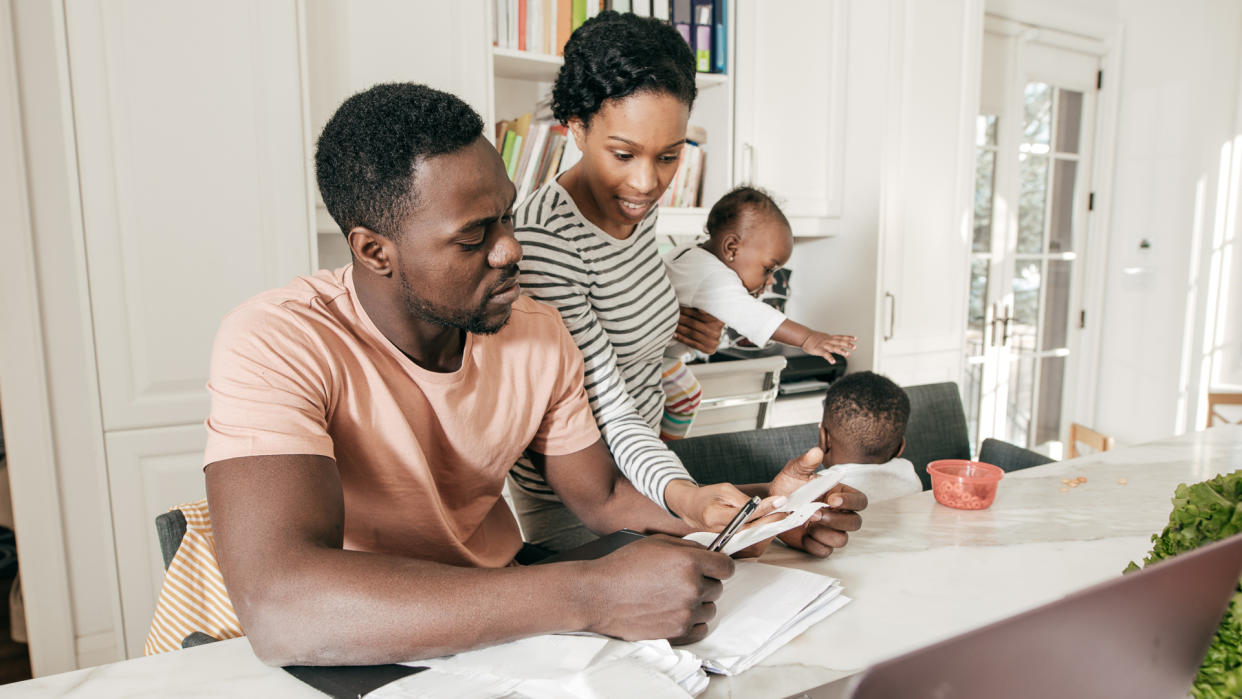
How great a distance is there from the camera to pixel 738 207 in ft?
6.25

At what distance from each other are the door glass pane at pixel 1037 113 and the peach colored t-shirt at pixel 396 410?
11.6 feet

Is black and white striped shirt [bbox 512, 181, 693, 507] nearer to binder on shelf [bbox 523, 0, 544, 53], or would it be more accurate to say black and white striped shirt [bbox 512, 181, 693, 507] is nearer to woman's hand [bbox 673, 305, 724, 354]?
woman's hand [bbox 673, 305, 724, 354]

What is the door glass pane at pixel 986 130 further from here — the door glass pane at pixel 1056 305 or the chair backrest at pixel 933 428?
the chair backrest at pixel 933 428

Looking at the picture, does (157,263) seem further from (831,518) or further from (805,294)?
(805,294)

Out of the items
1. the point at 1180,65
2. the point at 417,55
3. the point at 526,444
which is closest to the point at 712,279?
the point at 526,444

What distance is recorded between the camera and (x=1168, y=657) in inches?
17.7

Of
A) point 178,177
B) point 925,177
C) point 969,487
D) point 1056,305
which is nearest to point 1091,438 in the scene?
point 925,177

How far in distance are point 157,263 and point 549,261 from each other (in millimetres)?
1205

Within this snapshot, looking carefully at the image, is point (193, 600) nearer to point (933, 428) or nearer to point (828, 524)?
point (828, 524)

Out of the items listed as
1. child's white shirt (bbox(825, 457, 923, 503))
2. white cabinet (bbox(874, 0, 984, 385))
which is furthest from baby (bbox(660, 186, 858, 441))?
white cabinet (bbox(874, 0, 984, 385))

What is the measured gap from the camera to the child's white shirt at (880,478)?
1.52m

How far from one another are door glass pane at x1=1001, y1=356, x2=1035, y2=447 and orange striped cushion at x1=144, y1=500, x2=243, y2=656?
3.98 metres

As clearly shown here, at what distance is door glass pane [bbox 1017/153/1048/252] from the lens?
12.5ft

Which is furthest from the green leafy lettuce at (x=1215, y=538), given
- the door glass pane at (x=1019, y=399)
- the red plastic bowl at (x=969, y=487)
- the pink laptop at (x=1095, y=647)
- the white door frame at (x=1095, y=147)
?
the door glass pane at (x=1019, y=399)
